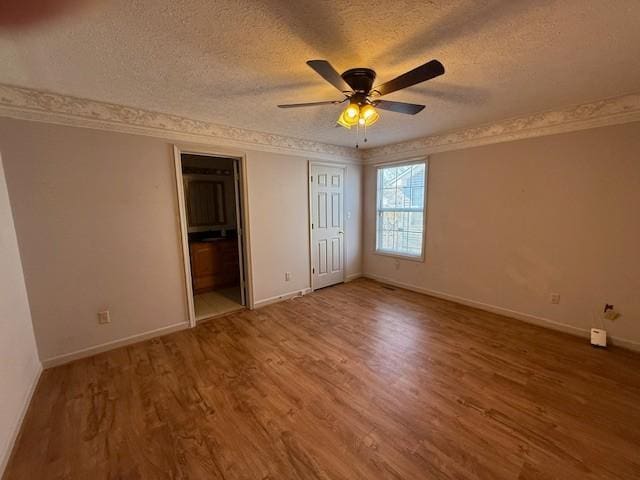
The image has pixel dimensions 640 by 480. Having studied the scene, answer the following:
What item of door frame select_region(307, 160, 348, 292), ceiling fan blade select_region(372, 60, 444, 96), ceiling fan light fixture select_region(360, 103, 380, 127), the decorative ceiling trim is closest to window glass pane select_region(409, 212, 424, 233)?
the decorative ceiling trim

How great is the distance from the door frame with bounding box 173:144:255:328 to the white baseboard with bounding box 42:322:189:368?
21cm

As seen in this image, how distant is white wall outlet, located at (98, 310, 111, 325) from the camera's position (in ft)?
8.44

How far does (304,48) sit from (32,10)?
4.37ft

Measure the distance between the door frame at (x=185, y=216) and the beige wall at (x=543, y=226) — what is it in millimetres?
2661

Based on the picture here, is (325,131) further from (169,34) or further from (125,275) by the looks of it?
(125,275)

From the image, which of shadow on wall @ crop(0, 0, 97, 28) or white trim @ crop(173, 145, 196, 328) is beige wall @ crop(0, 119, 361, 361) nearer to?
white trim @ crop(173, 145, 196, 328)

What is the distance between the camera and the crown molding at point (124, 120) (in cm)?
213

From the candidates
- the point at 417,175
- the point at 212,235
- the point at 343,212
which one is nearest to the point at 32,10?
the point at 212,235

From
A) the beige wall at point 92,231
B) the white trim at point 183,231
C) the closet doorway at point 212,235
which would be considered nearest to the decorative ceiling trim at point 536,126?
the closet doorway at point 212,235

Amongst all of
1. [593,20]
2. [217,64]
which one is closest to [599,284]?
[593,20]

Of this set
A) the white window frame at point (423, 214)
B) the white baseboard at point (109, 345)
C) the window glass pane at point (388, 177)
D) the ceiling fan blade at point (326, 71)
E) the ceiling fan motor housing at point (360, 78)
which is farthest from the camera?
the window glass pane at point (388, 177)

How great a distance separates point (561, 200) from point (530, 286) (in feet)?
3.34

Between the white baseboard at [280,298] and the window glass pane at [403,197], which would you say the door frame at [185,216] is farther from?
the window glass pane at [403,197]

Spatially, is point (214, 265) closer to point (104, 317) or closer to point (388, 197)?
point (104, 317)
